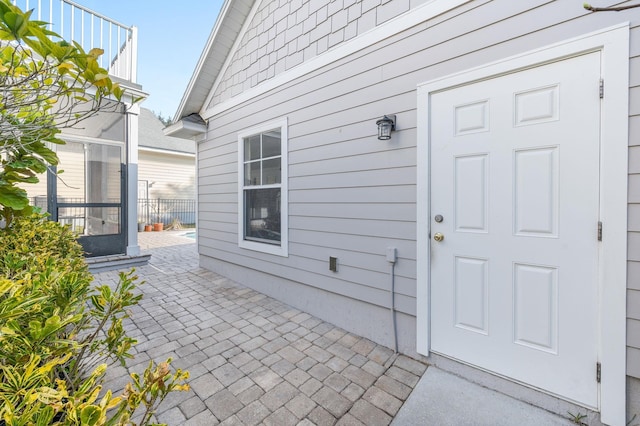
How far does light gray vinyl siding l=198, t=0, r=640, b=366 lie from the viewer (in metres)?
1.88

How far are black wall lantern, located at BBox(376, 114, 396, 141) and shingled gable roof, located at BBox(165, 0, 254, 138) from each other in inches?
129

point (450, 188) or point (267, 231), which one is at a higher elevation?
point (450, 188)

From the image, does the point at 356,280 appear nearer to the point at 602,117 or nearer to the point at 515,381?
the point at 515,381

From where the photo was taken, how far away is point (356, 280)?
299cm

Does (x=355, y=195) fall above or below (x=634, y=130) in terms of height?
below

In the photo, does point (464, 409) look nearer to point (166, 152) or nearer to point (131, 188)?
point (131, 188)

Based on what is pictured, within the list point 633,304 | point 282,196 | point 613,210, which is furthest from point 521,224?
point 282,196

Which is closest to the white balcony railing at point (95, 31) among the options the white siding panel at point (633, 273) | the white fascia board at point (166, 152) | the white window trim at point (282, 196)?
the white window trim at point (282, 196)

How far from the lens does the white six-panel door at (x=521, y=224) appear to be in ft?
5.98

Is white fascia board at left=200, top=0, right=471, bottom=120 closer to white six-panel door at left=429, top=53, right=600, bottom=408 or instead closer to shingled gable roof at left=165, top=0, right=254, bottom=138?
shingled gable roof at left=165, top=0, right=254, bottom=138

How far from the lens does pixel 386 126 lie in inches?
103

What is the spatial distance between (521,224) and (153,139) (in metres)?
14.4

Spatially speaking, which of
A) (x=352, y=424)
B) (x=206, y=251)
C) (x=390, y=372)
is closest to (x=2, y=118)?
(x=352, y=424)

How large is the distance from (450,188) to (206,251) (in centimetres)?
464
